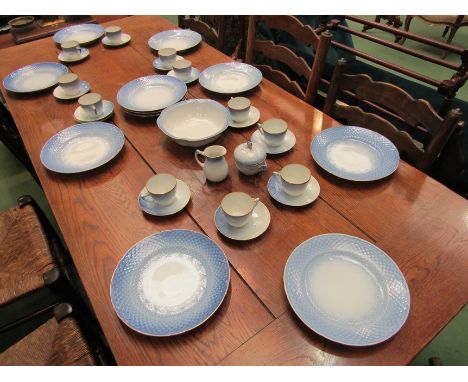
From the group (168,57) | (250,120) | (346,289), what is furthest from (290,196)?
(168,57)

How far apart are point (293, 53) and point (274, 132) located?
616mm

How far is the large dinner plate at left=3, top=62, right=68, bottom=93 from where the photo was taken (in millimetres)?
1400

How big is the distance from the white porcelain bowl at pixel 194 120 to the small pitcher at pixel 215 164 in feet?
0.50

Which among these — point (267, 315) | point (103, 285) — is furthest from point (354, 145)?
point (103, 285)

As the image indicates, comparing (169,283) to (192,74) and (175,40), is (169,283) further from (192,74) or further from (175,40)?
(175,40)

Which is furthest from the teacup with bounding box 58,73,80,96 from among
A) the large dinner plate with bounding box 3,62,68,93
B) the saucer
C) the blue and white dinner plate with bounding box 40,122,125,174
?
the saucer

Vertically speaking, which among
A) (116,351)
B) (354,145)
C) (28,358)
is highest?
(354,145)

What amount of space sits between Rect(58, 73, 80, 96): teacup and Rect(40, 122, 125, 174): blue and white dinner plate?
0.26 metres

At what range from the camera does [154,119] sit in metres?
1.25

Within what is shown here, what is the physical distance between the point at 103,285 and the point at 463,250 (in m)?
0.88

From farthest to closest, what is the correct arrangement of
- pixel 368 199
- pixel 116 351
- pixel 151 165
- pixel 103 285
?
pixel 151 165 → pixel 368 199 → pixel 103 285 → pixel 116 351

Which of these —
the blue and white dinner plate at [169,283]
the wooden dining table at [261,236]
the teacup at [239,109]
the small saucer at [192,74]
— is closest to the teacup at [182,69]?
the small saucer at [192,74]

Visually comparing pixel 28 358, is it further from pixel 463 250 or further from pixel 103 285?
pixel 463 250

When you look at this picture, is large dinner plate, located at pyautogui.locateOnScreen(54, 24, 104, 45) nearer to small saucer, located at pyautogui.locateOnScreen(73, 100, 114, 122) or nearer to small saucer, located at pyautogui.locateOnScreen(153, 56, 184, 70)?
small saucer, located at pyautogui.locateOnScreen(153, 56, 184, 70)
